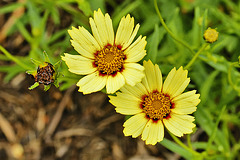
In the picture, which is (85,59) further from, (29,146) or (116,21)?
(29,146)

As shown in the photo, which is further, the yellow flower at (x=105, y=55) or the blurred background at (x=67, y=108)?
the blurred background at (x=67, y=108)

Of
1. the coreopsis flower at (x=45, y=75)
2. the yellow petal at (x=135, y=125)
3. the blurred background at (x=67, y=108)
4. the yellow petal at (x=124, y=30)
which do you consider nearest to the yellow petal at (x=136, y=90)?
the yellow petal at (x=135, y=125)

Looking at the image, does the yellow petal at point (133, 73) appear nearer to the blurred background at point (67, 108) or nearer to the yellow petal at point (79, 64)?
the yellow petal at point (79, 64)

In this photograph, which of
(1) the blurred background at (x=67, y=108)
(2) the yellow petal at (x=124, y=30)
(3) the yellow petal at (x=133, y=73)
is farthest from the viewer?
(1) the blurred background at (x=67, y=108)

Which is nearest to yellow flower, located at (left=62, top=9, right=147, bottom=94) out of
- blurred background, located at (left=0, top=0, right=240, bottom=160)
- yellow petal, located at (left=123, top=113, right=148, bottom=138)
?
yellow petal, located at (left=123, top=113, right=148, bottom=138)

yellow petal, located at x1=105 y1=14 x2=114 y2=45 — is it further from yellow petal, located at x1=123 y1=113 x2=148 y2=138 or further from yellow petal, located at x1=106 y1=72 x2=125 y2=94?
yellow petal, located at x1=123 y1=113 x2=148 y2=138

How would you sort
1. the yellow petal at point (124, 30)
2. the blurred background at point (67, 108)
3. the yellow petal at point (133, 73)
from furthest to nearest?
the blurred background at point (67, 108)
the yellow petal at point (124, 30)
the yellow petal at point (133, 73)

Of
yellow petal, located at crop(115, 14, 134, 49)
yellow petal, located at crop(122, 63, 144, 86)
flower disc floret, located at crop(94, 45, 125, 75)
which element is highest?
yellow petal, located at crop(115, 14, 134, 49)

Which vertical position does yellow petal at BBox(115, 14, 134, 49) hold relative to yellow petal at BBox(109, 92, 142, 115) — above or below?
above
